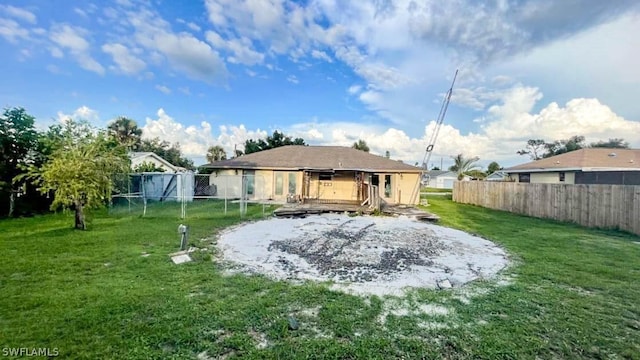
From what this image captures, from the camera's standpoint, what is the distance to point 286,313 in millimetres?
3922

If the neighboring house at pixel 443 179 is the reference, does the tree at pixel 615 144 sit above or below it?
above

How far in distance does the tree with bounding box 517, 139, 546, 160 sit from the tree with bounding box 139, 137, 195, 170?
162 feet

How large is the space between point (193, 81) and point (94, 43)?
6.74 meters

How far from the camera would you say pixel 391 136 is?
3328cm

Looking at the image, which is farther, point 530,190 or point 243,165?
point 243,165

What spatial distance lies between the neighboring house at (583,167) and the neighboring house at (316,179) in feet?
31.2

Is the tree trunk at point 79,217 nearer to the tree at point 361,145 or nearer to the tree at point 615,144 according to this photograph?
the tree at point 361,145

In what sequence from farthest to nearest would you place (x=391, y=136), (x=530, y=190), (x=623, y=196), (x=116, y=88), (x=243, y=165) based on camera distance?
(x=391, y=136), (x=243, y=165), (x=116, y=88), (x=530, y=190), (x=623, y=196)

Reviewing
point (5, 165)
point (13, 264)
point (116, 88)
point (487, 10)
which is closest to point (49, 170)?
point (13, 264)

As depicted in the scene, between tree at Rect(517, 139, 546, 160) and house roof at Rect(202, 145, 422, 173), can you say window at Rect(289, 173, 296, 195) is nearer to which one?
house roof at Rect(202, 145, 422, 173)

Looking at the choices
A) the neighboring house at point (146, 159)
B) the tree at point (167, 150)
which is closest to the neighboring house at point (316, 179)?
the neighboring house at point (146, 159)

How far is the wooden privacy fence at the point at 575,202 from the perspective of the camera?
1046 centimetres

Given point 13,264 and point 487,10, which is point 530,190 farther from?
point 13,264

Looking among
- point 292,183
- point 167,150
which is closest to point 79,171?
point 292,183
